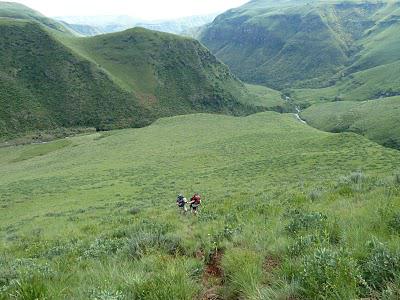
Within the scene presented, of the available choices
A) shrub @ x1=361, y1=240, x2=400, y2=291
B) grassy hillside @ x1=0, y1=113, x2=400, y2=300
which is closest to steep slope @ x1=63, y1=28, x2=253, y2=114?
grassy hillside @ x1=0, y1=113, x2=400, y2=300

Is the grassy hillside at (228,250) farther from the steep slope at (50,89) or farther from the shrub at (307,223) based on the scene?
the steep slope at (50,89)

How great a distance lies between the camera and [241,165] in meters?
50.0

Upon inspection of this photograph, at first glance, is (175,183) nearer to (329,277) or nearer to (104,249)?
(104,249)

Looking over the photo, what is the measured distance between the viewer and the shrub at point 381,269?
17.9 ft

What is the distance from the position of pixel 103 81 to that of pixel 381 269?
145174mm

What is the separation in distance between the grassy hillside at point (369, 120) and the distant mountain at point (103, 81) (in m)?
34.4

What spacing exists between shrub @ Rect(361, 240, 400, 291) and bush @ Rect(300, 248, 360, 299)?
18 cm

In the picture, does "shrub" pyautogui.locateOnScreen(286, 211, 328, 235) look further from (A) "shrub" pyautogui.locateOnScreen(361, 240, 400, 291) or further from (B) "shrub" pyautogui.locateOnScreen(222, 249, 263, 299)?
(A) "shrub" pyautogui.locateOnScreen(361, 240, 400, 291)

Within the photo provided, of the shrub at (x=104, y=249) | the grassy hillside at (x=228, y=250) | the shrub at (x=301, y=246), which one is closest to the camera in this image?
the grassy hillside at (x=228, y=250)

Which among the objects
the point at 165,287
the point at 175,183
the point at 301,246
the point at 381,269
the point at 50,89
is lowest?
the point at 175,183

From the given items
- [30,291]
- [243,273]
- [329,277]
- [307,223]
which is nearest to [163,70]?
[307,223]

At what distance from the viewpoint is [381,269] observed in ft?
18.6

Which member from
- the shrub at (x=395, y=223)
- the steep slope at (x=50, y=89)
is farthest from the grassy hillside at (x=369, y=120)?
the shrub at (x=395, y=223)

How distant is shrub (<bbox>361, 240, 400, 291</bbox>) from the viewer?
547 centimetres
